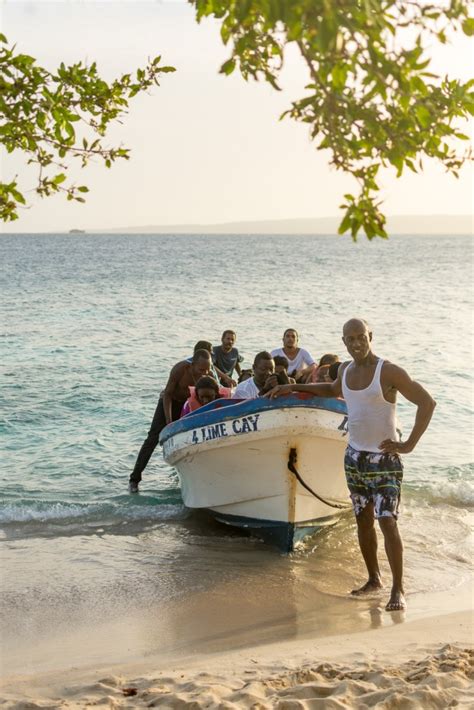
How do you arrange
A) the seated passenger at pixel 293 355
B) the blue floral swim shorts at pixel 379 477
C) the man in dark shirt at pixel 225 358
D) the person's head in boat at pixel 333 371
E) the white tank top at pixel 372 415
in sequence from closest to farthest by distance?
1. the white tank top at pixel 372 415
2. the blue floral swim shorts at pixel 379 477
3. the person's head in boat at pixel 333 371
4. the seated passenger at pixel 293 355
5. the man in dark shirt at pixel 225 358

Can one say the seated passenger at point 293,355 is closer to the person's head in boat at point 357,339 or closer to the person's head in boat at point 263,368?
the person's head in boat at point 263,368

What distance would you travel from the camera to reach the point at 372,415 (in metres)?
6.66

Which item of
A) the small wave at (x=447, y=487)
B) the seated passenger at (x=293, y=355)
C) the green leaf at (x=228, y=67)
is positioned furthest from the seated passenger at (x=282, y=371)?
the green leaf at (x=228, y=67)

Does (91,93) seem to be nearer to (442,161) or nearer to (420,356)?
(442,161)

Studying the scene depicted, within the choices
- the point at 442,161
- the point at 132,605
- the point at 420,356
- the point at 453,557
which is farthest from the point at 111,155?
the point at 420,356

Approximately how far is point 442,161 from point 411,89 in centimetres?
59

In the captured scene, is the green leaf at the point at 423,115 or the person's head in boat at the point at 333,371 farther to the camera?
the person's head in boat at the point at 333,371

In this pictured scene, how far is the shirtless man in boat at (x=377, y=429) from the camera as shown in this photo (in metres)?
6.58

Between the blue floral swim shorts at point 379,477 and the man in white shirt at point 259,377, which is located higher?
the man in white shirt at point 259,377

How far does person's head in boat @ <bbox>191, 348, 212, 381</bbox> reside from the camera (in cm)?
1015

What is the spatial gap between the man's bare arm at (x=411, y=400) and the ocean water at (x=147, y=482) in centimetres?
138

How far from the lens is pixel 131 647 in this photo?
21.3 ft

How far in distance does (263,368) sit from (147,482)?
4100 millimetres

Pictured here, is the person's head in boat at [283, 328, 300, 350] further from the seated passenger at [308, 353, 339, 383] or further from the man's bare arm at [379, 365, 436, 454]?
the man's bare arm at [379, 365, 436, 454]
